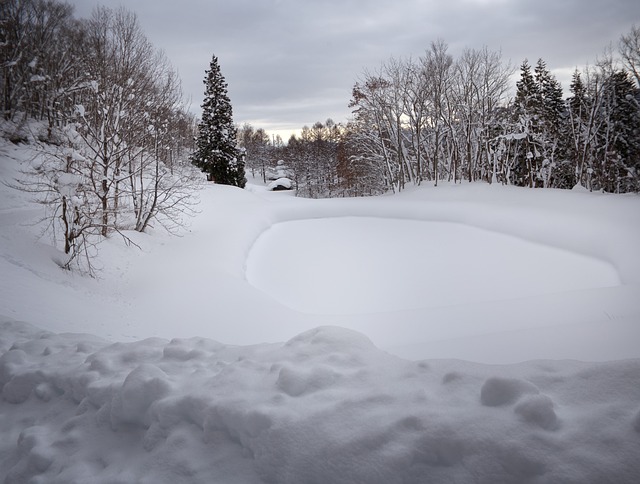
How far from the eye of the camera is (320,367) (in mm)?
2547

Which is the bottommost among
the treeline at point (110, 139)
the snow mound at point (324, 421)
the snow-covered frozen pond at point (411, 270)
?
the snow-covered frozen pond at point (411, 270)

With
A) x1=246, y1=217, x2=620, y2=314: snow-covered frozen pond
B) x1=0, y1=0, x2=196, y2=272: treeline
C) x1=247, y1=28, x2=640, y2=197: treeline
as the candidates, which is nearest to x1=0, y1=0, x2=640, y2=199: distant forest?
x1=247, y1=28, x2=640, y2=197: treeline

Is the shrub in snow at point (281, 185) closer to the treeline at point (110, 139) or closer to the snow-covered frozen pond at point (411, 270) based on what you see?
the treeline at point (110, 139)

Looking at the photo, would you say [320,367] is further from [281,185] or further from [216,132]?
[281,185]

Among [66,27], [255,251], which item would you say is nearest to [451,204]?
[255,251]

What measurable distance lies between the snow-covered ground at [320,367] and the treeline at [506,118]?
47.4 ft

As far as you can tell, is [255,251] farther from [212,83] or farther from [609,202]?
[212,83]

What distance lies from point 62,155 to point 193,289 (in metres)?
4.02

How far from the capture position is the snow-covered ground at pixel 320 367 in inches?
68.2

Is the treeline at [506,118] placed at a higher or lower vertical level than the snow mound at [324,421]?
higher

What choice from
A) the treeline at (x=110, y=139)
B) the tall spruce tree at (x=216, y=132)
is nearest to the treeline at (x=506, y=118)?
the tall spruce tree at (x=216, y=132)

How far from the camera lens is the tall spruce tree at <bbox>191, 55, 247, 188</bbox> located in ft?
94.2

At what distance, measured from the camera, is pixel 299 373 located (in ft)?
8.10

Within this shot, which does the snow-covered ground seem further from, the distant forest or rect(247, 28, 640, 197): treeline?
rect(247, 28, 640, 197): treeline
